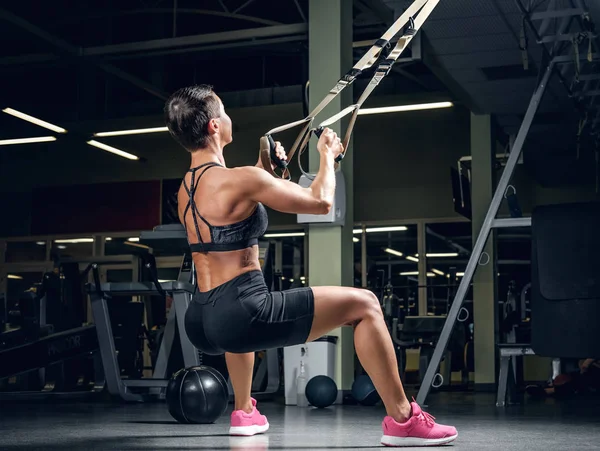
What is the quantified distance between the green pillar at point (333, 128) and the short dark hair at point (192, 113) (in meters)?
3.02

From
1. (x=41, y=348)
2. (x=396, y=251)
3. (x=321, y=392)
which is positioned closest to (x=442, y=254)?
(x=396, y=251)

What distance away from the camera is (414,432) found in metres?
2.94

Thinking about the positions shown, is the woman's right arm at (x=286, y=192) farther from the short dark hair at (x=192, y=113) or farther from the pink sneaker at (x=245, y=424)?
the pink sneaker at (x=245, y=424)

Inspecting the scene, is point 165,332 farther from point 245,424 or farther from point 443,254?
point 443,254

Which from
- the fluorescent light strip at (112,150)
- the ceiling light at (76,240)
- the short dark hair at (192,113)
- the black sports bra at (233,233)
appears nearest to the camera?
the black sports bra at (233,233)

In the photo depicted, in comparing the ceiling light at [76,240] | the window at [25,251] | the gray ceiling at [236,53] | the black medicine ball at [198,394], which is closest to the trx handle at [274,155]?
the black medicine ball at [198,394]

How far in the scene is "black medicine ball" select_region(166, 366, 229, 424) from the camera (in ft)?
13.0

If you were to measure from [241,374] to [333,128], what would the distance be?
2919 millimetres

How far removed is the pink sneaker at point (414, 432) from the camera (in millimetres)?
2938

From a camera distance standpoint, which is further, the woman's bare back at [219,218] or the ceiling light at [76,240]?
the ceiling light at [76,240]

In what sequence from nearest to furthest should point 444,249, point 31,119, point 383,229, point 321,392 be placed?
point 321,392 → point 31,119 → point 383,229 → point 444,249

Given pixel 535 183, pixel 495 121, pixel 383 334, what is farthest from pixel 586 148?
pixel 383 334

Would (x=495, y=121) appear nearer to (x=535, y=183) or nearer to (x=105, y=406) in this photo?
(x=535, y=183)

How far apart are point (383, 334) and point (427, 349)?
6805 millimetres
